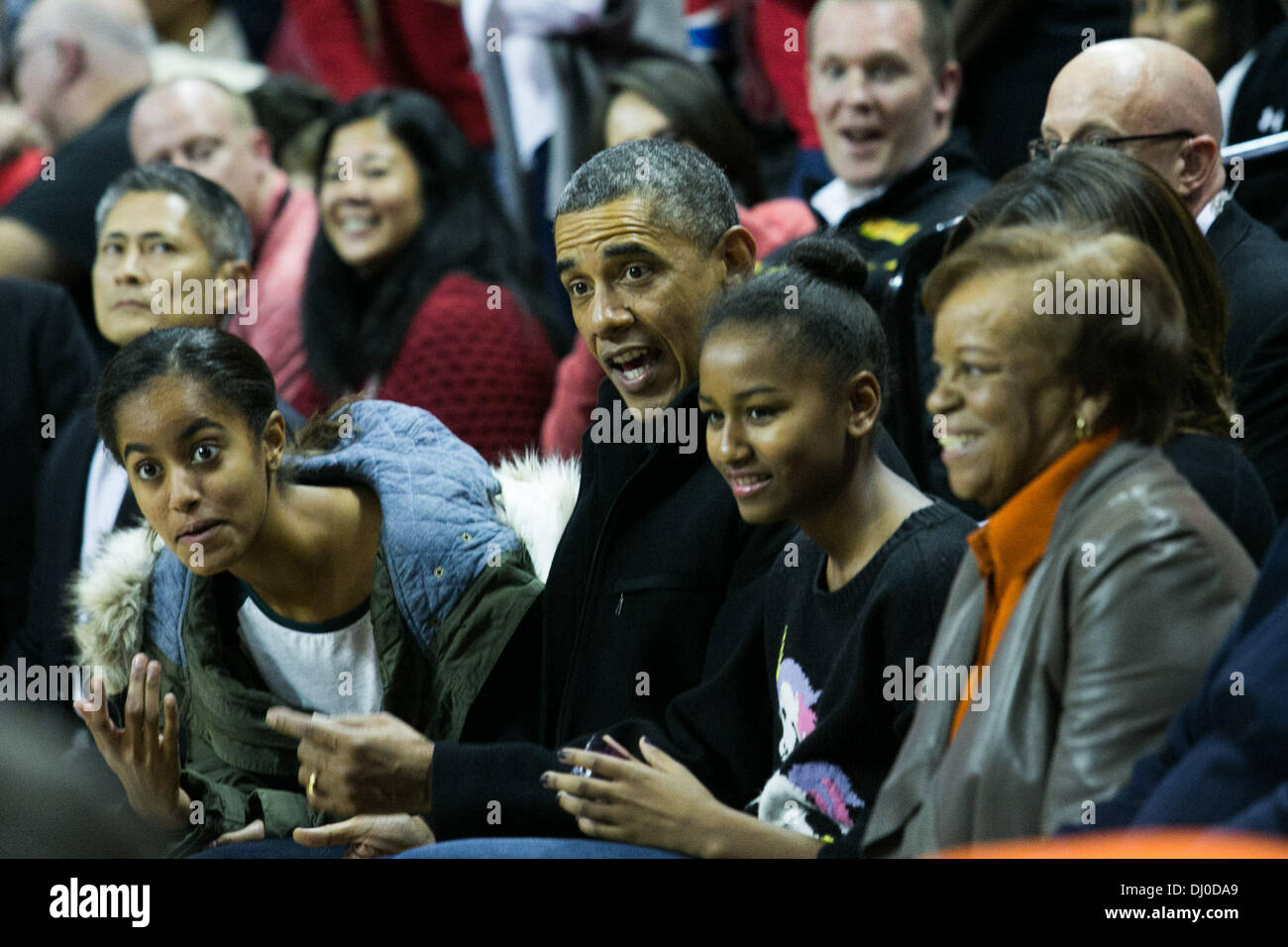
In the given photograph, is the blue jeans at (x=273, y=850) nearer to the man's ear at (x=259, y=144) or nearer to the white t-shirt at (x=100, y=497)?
the white t-shirt at (x=100, y=497)

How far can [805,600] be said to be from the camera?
6.98ft

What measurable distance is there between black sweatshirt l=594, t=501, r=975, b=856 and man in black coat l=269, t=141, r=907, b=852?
0.27 feet

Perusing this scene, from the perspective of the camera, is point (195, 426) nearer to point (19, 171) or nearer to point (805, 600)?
point (805, 600)

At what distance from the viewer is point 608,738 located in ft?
7.18

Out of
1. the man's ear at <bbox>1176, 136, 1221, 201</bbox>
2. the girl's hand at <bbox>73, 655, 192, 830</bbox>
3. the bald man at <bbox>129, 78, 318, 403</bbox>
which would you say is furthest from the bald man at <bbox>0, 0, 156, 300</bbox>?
the man's ear at <bbox>1176, 136, 1221, 201</bbox>

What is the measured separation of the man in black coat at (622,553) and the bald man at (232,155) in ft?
5.52

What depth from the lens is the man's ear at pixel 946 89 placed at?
3.63 metres

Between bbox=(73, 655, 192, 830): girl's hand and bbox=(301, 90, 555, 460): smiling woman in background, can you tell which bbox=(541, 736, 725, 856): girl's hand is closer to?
bbox=(73, 655, 192, 830): girl's hand

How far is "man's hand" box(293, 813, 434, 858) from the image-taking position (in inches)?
91.7

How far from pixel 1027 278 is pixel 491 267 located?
211 cm

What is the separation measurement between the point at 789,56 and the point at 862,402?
238 cm

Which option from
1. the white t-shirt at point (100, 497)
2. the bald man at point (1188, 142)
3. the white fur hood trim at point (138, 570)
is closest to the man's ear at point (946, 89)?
the bald man at point (1188, 142)

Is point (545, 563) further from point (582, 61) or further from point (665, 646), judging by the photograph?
point (582, 61)

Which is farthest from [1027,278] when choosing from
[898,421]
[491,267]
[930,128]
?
[491,267]
